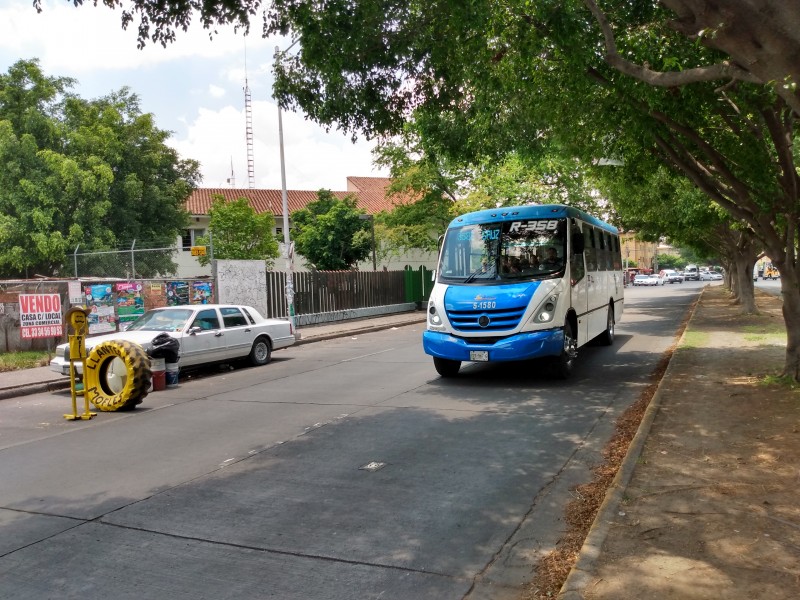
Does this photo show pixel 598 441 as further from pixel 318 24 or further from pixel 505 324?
pixel 318 24

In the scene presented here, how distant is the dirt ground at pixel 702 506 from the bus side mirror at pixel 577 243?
120 inches

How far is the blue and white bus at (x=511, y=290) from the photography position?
10.2 m

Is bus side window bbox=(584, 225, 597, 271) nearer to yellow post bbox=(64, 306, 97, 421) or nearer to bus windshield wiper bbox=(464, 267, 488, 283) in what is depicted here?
bus windshield wiper bbox=(464, 267, 488, 283)

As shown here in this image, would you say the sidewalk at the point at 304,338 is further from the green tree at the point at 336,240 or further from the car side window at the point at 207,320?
the green tree at the point at 336,240

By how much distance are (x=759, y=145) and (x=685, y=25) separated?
17.7 feet

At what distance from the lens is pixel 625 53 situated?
8.72 meters

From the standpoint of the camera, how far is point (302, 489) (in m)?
5.71

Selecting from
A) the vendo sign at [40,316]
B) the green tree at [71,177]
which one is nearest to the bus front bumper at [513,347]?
the vendo sign at [40,316]

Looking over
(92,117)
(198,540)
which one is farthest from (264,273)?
(198,540)

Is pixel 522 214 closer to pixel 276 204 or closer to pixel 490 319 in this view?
pixel 490 319

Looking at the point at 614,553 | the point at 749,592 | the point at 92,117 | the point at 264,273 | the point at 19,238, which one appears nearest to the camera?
the point at 749,592

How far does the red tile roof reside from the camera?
48.1 metres

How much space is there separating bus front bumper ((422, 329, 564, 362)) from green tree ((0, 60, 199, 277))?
21146mm

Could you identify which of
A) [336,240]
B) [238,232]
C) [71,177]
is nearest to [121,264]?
[71,177]
